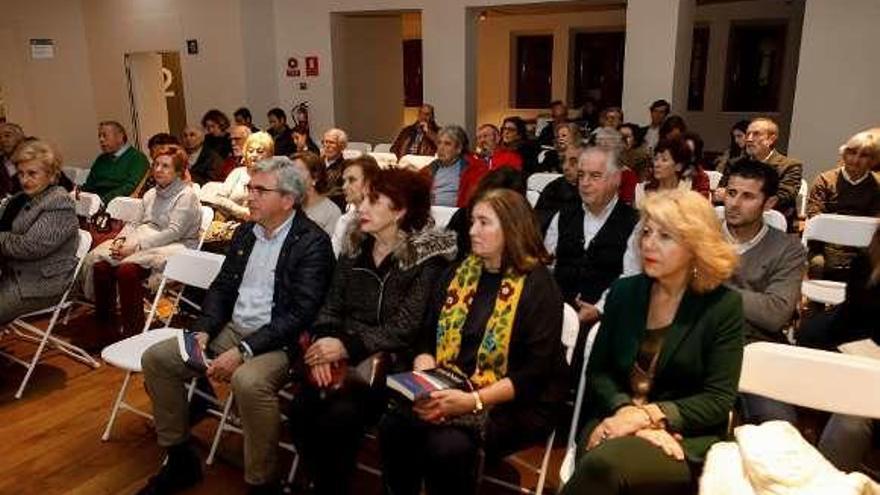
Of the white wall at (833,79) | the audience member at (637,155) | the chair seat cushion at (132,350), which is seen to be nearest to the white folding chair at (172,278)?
the chair seat cushion at (132,350)

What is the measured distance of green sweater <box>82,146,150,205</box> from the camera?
594cm

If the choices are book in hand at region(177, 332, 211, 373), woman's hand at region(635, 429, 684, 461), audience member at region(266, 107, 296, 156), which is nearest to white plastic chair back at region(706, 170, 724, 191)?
woman's hand at region(635, 429, 684, 461)

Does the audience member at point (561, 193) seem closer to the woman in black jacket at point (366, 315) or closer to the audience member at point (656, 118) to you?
the woman in black jacket at point (366, 315)

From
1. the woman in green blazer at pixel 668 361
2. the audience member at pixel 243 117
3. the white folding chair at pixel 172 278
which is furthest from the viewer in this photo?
the audience member at pixel 243 117

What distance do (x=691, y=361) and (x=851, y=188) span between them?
3.47m

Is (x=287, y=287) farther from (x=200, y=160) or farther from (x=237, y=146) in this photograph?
(x=200, y=160)

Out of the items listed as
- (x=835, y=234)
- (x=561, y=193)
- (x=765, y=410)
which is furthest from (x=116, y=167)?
(x=835, y=234)

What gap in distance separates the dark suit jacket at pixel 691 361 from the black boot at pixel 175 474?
1862 mm

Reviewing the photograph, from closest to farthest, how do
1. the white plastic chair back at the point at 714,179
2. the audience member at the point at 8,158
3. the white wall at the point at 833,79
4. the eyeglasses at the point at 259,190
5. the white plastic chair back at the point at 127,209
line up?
the eyeglasses at the point at 259,190 < the white plastic chair back at the point at 127,209 < the white plastic chair back at the point at 714,179 < the audience member at the point at 8,158 < the white wall at the point at 833,79

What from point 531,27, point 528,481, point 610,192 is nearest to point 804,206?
point 610,192

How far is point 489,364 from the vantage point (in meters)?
2.51

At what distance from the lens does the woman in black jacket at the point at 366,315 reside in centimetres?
265

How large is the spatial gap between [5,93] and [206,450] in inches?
370

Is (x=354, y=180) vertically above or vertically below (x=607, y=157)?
below
